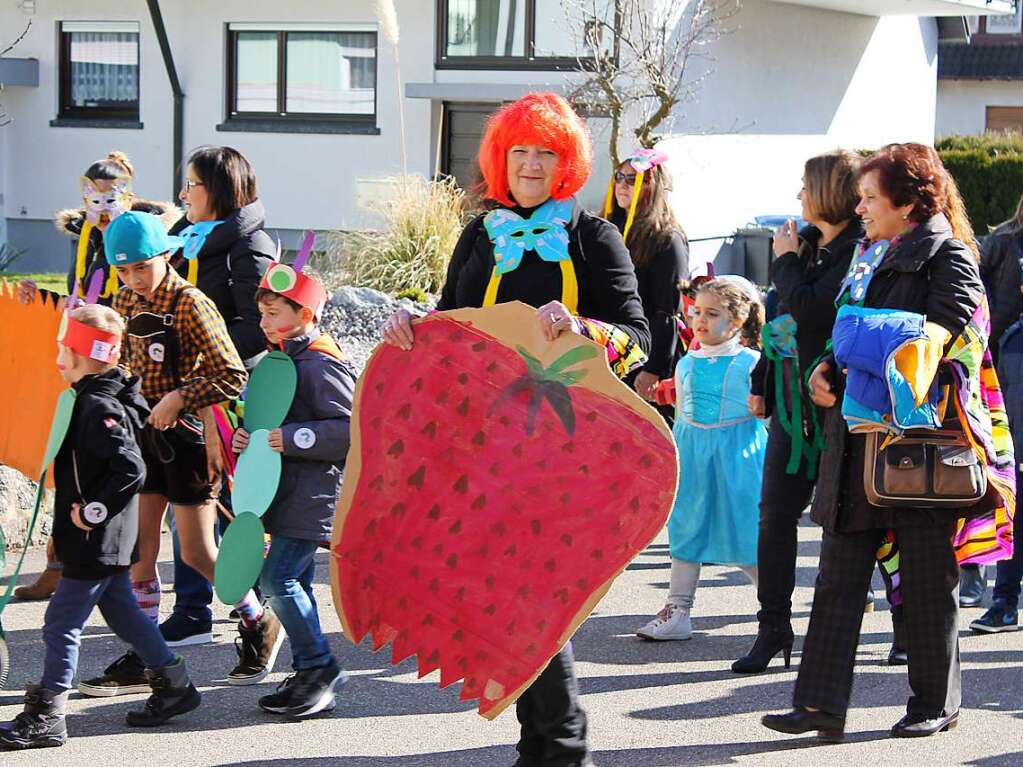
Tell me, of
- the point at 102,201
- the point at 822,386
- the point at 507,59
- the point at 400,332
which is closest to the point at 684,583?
the point at 822,386

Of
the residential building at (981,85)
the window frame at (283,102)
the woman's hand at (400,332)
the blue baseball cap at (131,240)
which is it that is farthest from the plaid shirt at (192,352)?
the residential building at (981,85)

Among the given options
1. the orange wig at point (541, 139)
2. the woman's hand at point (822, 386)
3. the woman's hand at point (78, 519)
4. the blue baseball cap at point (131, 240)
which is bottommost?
the woman's hand at point (78, 519)

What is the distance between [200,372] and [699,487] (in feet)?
7.00

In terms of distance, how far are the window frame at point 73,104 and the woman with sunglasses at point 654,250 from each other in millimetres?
15700

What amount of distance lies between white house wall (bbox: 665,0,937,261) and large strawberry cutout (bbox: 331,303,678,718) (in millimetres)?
14540

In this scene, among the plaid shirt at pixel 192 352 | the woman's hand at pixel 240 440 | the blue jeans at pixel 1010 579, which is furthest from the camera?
the blue jeans at pixel 1010 579

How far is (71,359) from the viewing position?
492 centimetres

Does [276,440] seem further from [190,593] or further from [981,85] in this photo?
[981,85]

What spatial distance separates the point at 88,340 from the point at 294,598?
3.51 ft

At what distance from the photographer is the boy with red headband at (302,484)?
5.06 meters

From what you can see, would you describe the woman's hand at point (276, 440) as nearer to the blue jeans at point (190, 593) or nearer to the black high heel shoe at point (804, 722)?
the blue jeans at point (190, 593)

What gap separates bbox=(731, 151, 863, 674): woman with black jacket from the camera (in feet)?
17.6

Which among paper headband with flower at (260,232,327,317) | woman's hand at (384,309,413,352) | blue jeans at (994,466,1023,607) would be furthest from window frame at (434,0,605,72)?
woman's hand at (384,309,413,352)

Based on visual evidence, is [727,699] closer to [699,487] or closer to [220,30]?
[699,487]
